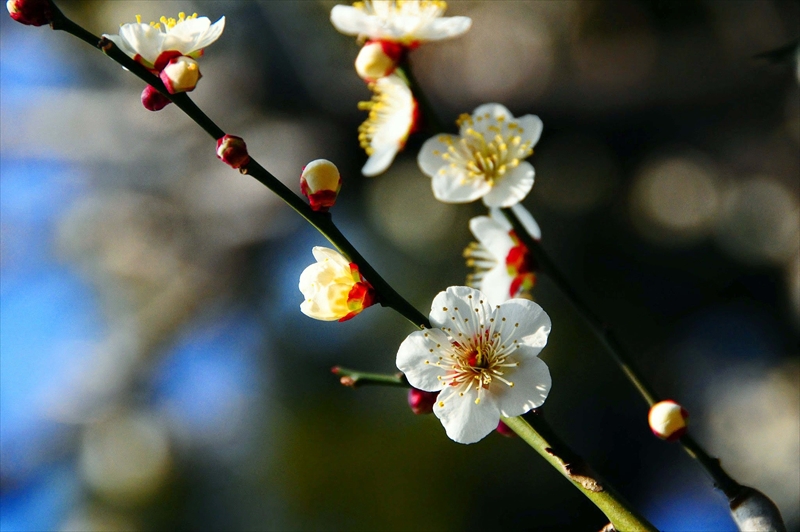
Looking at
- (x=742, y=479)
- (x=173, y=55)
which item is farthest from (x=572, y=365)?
(x=173, y=55)

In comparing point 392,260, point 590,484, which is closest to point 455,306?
point 590,484

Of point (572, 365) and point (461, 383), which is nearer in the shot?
point (461, 383)

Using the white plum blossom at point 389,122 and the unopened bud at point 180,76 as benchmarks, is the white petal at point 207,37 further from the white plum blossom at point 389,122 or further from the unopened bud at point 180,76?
the white plum blossom at point 389,122

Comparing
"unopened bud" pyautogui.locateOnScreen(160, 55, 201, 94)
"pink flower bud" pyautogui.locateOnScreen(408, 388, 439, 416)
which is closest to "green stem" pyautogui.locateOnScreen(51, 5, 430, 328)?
"unopened bud" pyautogui.locateOnScreen(160, 55, 201, 94)

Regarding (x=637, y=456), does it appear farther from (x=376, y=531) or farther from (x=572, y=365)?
(x=376, y=531)

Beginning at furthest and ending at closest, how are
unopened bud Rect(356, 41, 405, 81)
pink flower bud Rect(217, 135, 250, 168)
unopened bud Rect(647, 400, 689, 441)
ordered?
unopened bud Rect(356, 41, 405, 81)
unopened bud Rect(647, 400, 689, 441)
pink flower bud Rect(217, 135, 250, 168)

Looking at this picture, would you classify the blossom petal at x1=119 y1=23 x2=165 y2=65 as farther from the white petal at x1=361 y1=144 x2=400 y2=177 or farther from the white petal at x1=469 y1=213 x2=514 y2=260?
the white petal at x1=469 y1=213 x2=514 y2=260

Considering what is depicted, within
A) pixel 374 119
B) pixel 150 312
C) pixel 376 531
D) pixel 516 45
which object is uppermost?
pixel 374 119
